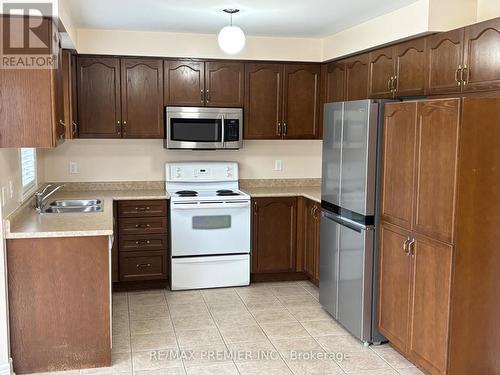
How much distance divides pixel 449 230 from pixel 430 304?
18.7 inches

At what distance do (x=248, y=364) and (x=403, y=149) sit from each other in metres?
1.69

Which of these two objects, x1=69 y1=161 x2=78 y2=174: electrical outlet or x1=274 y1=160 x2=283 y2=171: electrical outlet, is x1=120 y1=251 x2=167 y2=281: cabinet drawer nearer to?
x1=69 y1=161 x2=78 y2=174: electrical outlet

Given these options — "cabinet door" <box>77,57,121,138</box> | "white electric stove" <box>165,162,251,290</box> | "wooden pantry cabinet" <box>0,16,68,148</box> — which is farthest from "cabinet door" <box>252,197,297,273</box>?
"wooden pantry cabinet" <box>0,16,68,148</box>

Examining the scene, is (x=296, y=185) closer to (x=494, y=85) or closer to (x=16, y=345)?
(x=494, y=85)

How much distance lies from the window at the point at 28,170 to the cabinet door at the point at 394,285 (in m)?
2.66

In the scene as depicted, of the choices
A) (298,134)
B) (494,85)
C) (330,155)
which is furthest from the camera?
(298,134)

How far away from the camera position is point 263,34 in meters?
4.98

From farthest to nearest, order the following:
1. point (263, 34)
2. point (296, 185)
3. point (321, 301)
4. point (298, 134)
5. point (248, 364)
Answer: point (296, 185) < point (298, 134) < point (263, 34) < point (321, 301) < point (248, 364)

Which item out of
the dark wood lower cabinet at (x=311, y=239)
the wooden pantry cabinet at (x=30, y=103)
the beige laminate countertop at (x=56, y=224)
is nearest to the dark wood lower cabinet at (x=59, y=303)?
the beige laminate countertop at (x=56, y=224)

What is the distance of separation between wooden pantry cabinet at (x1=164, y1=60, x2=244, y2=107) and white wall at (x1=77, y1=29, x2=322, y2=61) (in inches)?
3.6

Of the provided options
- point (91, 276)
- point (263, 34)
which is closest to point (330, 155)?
point (263, 34)

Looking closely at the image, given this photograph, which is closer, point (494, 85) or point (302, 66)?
point (494, 85)

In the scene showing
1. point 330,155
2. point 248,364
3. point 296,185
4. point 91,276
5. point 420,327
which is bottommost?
point 248,364

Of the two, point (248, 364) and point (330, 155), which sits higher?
point (330, 155)
